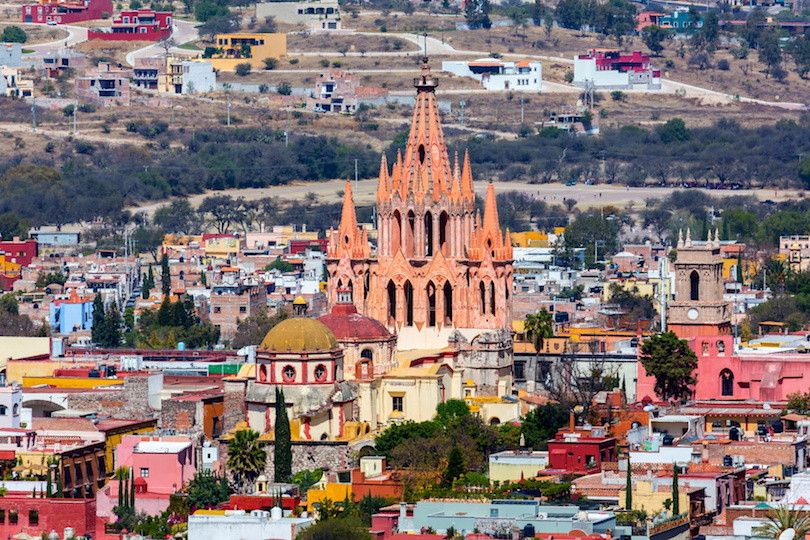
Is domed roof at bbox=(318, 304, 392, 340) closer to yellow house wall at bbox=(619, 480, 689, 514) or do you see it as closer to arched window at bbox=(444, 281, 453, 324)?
arched window at bbox=(444, 281, 453, 324)

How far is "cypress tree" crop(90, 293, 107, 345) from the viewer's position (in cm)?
11775

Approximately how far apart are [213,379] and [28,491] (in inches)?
899

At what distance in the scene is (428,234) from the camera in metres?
92.8

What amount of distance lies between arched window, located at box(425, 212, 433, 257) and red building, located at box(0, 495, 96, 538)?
85.2 ft

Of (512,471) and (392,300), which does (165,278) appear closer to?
(392,300)

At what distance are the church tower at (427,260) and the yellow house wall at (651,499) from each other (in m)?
24.8

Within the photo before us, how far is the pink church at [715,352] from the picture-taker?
3477 inches

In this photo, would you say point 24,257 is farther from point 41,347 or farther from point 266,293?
point 41,347

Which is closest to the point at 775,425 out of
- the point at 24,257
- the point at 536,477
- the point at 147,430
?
the point at 536,477

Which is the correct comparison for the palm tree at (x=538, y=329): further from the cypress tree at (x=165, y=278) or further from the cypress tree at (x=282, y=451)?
the cypress tree at (x=165, y=278)

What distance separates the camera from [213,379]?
9431cm

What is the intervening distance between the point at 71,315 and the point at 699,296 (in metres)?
42.1

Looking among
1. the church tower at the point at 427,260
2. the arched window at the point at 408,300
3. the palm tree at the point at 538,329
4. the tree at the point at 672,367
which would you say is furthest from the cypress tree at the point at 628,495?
the palm tree at the point at 538,329

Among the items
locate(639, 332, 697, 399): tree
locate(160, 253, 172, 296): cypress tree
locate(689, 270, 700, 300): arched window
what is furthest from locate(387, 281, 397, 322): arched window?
locate(160, 253, 172, 296): cypress tree
